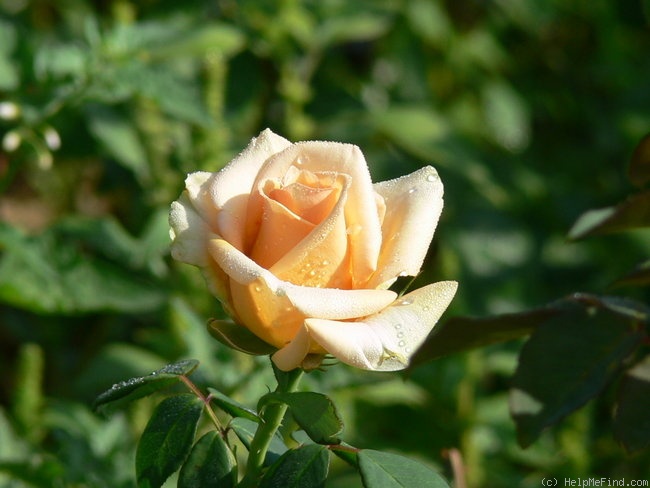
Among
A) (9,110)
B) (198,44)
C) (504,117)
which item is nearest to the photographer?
(9,110)

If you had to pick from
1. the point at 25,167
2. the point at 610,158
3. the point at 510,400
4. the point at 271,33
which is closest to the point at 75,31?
the point at 25,167

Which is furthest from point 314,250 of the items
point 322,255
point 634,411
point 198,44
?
point 198,44

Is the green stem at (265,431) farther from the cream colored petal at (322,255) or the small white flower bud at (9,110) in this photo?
the small white flower bud at (9,110)

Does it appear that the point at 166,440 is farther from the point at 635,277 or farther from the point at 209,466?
the point at 635,277

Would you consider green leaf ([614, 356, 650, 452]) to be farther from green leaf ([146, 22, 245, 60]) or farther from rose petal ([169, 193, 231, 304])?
green leaf ([146, 22, 245, 60])

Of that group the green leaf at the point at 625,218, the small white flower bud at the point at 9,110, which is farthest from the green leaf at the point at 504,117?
the green leaf at the point at 625,218

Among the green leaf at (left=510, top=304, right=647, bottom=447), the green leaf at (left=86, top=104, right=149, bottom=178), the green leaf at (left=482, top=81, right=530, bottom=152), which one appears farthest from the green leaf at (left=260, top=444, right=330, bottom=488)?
the green leaf at (left=482, top=81, right=530, bottom=152)
